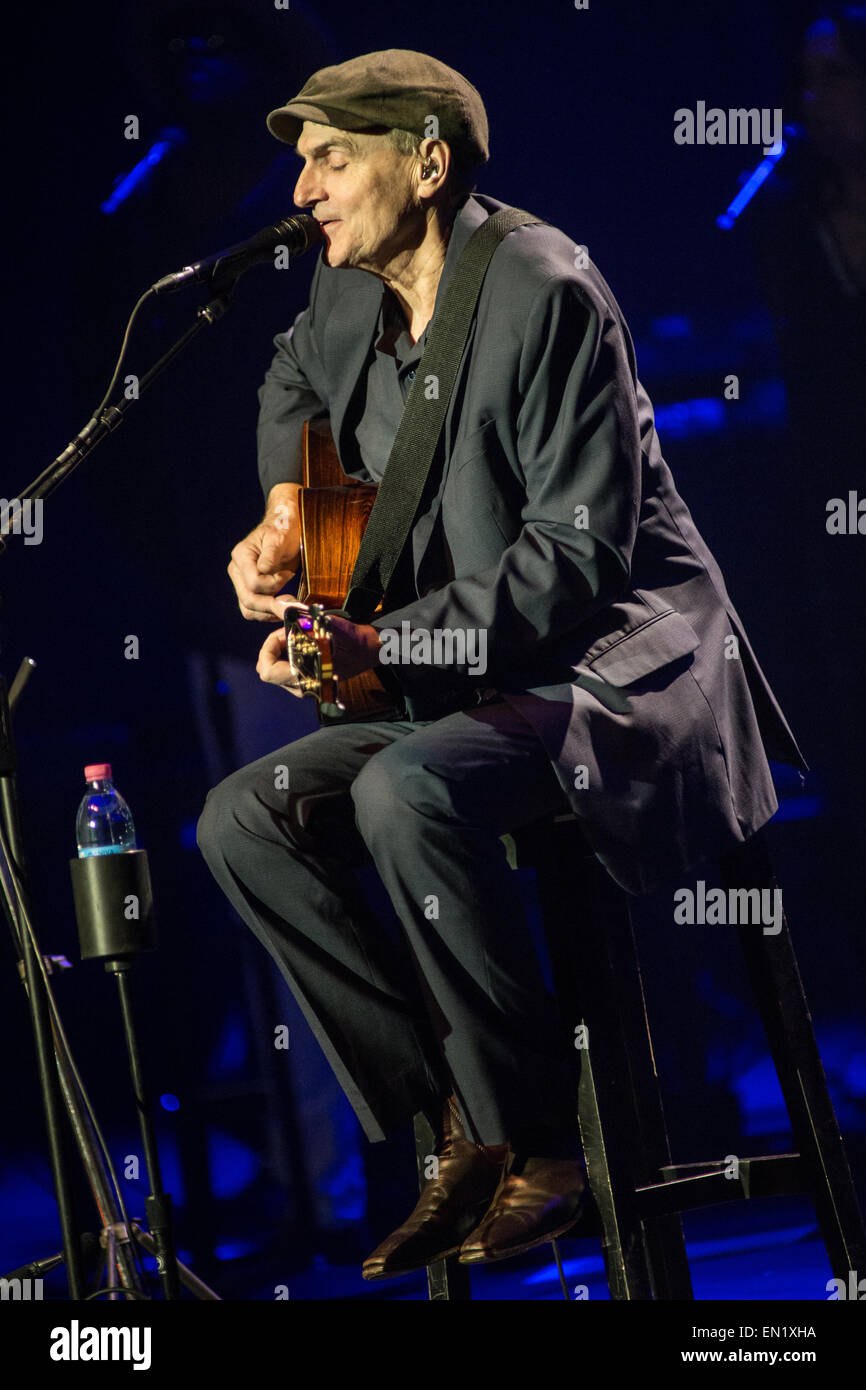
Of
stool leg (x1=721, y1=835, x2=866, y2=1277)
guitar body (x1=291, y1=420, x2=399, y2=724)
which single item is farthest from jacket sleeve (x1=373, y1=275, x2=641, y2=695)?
stool leg (x1=721, y1=835, x2=866, y2=1277)

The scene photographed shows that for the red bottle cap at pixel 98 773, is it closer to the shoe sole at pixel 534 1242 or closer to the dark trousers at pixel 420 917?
the dark trousers at pixel 420 917

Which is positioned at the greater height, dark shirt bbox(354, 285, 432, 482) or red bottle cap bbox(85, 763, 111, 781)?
dark shirt bbox(354, 285, 432, 482)

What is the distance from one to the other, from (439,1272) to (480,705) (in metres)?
0.95

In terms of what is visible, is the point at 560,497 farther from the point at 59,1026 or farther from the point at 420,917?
the point at 59,1026

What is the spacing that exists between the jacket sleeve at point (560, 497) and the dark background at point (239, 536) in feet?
4.40

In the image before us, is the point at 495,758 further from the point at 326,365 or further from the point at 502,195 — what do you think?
the point at 502,195

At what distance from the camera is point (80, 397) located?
11.3ft

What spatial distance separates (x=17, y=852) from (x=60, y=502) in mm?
1658

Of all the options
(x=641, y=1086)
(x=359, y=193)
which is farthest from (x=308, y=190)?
(x=641, y=1086)

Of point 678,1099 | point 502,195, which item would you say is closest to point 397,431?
point 502,195

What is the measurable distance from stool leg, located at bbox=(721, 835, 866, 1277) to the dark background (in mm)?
1223

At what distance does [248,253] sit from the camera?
2219mm

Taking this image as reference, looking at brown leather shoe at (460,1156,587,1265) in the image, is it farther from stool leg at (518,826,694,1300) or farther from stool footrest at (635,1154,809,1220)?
stool footrest at (635,1154,809,1220)

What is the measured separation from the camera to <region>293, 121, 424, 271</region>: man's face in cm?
228
